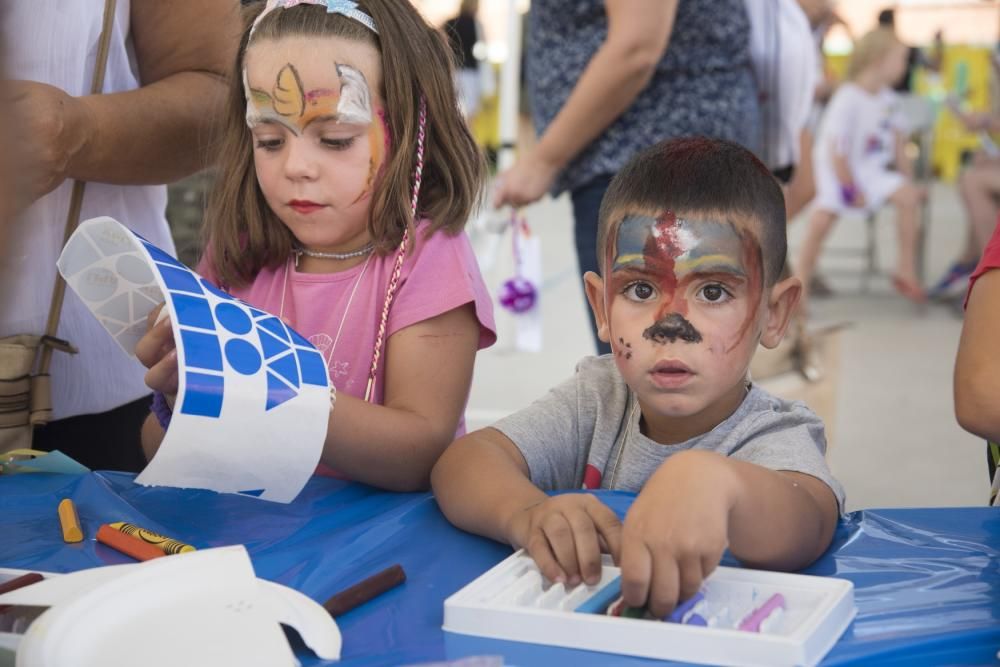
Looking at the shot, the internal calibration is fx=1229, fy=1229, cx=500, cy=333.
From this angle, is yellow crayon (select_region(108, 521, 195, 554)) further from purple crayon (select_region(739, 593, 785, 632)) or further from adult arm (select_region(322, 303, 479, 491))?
purple crayon (select_region(739, 593, 785, 632))

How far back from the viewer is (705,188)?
120cm

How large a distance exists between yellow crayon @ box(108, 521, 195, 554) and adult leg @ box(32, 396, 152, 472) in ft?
1.77

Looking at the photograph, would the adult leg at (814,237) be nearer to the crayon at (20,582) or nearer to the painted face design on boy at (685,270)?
the painted face design on boy at (685,270)

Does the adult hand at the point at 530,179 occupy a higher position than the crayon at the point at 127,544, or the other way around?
the adult hand at the point at 530,179

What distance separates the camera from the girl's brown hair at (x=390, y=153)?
1.51m

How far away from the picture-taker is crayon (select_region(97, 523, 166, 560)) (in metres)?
1.04

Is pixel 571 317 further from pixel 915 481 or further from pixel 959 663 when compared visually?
pixel 959 663

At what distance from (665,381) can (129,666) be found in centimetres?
61

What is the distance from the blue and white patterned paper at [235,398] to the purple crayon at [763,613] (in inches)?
16.3

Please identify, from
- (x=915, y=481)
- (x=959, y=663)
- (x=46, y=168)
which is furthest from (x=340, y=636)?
(x=915, y=481)

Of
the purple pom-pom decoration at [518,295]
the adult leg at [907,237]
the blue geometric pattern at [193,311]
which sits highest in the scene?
the blue geometric pattern at [193,311]

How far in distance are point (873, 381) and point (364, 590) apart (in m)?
4.23

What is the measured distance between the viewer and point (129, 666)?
30.3 inches

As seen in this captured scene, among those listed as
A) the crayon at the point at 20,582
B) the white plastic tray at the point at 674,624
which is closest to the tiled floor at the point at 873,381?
the white plastic tray at the point at 674,624
